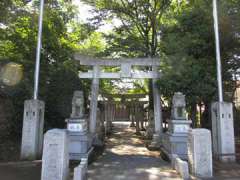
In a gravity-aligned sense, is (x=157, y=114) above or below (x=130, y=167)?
above

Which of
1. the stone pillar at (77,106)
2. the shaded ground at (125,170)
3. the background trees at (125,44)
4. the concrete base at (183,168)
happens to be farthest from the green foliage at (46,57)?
the concrete base at (183,168)

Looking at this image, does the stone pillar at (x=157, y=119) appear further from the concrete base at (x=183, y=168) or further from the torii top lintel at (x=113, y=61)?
the concrete base at (x=183, y=168)

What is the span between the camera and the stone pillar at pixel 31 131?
454 inches

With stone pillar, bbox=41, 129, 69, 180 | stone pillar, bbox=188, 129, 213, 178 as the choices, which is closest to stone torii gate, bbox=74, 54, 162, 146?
stone pillar, bbox=188, 129, 213, 178

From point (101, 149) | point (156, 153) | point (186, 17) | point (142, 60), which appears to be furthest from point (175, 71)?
point (101, 149)

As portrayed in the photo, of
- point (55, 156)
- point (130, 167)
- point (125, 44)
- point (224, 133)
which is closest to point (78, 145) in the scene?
point (130, 167)

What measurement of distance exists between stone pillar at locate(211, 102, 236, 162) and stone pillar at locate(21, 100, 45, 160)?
25.3 feet

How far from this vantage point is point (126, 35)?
21.1 meters

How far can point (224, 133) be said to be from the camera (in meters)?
12.0

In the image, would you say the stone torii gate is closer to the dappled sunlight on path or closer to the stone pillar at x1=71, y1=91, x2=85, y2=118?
→ the dappled sunlight on path

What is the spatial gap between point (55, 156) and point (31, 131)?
169 inches

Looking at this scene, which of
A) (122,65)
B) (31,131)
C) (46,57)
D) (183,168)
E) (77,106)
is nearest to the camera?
(183,168)

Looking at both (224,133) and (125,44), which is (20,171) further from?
(125,44)

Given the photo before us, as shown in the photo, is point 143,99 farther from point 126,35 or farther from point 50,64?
point 50,64
